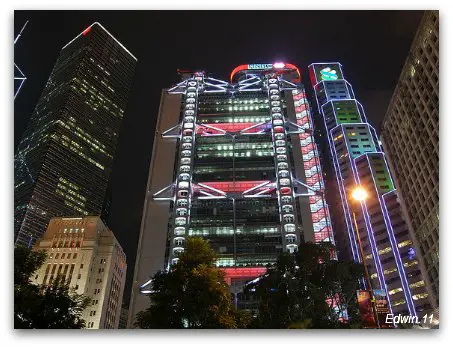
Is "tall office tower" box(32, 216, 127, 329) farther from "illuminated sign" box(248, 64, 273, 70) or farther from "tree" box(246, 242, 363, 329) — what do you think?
"tree" box(246, 242, 363, 329)

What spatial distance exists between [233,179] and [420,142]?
16893mm

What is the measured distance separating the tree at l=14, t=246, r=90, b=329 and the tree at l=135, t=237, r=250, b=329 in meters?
2.19

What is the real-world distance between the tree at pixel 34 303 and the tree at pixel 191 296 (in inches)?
86.1

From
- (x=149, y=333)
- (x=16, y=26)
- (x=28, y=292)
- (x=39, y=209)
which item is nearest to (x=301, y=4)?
(x=16, y=26)

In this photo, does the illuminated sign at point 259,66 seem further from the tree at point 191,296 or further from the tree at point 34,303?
the tree at point 34,303

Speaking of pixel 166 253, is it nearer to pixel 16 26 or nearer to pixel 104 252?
pixel 104 252

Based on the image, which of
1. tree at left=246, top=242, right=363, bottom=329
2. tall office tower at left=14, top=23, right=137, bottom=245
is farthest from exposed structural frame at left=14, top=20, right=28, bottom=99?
tall office tower at left=14, top=23, right=137, bottom=245

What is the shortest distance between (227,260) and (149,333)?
86.4ft

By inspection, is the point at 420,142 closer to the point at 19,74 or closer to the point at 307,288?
the point at 307,288

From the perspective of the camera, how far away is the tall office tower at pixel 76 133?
Answer: 63831mm

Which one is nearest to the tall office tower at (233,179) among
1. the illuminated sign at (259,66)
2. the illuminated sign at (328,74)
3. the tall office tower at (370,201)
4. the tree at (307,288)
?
the illuminated sign at (259,66)

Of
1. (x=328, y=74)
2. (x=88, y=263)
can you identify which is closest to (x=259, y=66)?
(x=328, y=74)

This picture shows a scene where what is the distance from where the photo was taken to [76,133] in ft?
254

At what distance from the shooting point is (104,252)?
48938 mm
